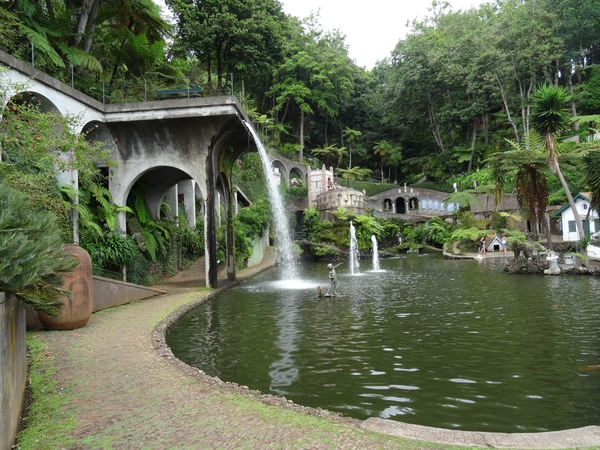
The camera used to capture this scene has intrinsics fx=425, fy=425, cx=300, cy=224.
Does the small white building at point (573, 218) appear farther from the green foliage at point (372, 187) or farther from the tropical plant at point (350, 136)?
the tropical plant at point (350, 136)

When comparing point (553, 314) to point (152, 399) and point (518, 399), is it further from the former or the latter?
point (152, 399)

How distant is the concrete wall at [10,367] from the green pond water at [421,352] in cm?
268

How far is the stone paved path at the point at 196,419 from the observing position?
12.0ft

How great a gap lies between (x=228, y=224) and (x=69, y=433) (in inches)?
579

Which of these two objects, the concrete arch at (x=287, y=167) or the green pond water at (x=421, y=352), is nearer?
the green pond water at (x=421, y=352)

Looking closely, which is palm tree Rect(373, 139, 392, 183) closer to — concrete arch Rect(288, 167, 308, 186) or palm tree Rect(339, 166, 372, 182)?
palm tree Rect(339, 166, 372, 182)

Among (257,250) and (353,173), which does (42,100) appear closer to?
(257,250)

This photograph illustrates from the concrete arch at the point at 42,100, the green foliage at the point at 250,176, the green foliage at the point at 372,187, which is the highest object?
the green foliage at the point at 372,187

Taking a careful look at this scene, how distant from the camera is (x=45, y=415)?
4391 mm

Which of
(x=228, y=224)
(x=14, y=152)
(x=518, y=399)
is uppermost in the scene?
(x=14, y=152)

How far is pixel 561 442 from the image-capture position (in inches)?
142

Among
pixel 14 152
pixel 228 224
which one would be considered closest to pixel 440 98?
pixel 228 224

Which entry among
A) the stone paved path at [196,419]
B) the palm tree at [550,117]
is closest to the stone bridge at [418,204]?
the palm tree at [550,117]

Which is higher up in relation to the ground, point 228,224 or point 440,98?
point 440,98
